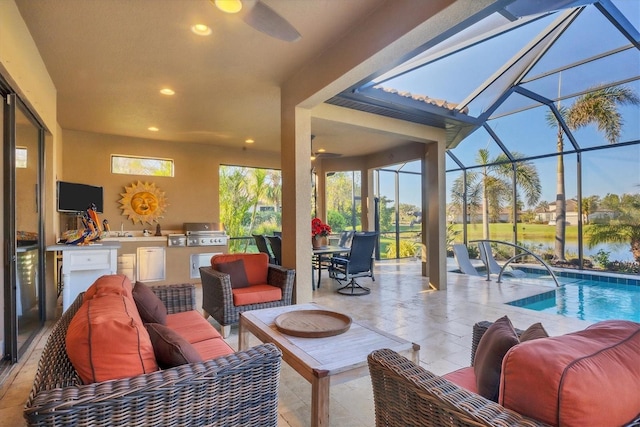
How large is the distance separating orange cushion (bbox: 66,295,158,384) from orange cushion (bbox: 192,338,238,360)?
0.64 m

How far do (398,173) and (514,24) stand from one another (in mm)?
5719

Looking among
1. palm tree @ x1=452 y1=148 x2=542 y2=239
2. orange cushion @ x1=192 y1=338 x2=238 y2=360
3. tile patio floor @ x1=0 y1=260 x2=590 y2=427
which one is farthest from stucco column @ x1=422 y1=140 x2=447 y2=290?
orange cushion @ x1=192 y1=338 x2=238 y2=360

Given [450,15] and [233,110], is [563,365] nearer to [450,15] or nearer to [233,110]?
[450,15]

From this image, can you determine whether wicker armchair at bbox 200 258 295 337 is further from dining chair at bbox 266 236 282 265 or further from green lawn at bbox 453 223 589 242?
green lawn at bbox 453 223 589 242

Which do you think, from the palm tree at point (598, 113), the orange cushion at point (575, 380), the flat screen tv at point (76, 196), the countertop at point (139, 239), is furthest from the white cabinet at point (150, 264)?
the palm tree at point (598, 113)

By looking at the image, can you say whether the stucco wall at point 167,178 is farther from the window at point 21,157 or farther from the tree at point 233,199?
the window at point 21,157

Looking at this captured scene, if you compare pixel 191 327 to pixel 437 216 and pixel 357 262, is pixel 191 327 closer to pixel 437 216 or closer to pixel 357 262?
pixel 357 262

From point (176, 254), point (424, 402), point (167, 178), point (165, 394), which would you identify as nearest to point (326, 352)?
point (424, 402)

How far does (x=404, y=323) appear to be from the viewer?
12.2 feet

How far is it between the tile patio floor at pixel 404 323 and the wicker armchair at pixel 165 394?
0.77 metres

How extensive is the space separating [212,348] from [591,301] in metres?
5.77

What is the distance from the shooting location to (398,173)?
30.7 ft

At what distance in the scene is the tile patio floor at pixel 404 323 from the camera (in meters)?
2.07

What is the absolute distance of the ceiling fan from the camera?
1885mm
